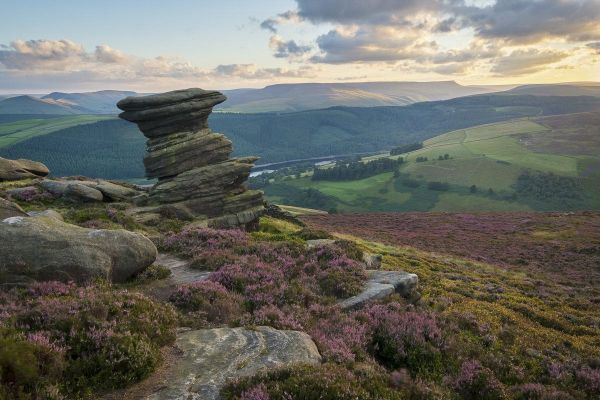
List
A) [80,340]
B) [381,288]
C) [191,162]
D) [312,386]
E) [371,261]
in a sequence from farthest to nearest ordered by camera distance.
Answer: [191,162] → [371,261] → [381,288] → [80,340] → [312,386]

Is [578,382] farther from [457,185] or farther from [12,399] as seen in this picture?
[457,185]

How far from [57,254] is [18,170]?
33.9 meters

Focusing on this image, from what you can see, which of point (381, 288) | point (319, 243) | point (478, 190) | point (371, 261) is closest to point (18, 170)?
point (319, 243)

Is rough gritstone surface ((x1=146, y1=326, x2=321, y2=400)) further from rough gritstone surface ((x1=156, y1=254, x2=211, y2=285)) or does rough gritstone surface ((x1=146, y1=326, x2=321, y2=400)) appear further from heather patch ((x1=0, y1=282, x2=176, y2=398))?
rough gritstone surface ((x1=156, y1=254, x2=211, y2=285))

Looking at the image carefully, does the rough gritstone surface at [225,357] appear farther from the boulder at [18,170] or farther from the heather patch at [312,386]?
the boulder at [18,170]

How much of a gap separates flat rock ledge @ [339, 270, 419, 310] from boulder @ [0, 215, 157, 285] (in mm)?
8827

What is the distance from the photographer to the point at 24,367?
7.46 m

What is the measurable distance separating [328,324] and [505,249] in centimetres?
5350

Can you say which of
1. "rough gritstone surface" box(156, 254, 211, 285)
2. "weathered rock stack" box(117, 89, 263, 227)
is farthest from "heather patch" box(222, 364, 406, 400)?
"weathered rock stack" box(117, 89, 263, 227)

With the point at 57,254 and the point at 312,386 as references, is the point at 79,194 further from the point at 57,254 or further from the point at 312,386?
the point at 312,386

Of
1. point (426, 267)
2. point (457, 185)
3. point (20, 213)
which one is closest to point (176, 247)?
point (20, 213)

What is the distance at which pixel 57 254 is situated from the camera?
1366 cm

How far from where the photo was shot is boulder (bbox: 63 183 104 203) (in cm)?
3238

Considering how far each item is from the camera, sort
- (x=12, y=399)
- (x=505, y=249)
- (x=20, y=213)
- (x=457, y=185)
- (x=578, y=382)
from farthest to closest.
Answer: (x=457, y=185), (x=505, y=249), (x=20, y=213), (x=578, y=382), (x=12, y=399)
